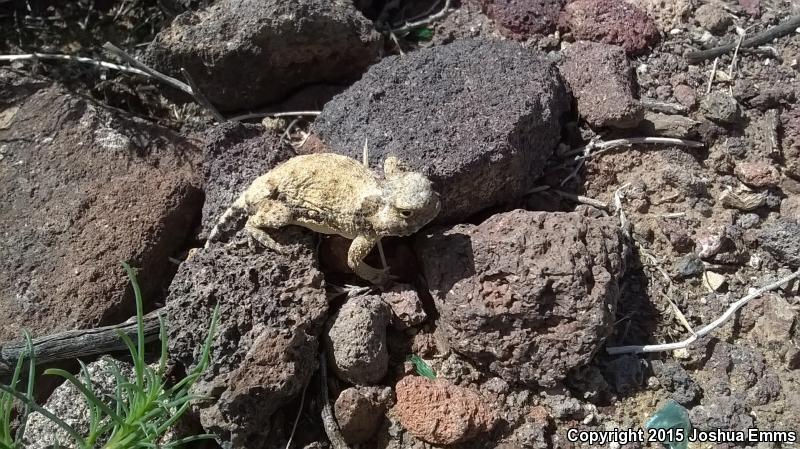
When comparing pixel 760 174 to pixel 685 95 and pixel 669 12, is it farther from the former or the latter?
pixel 669 12

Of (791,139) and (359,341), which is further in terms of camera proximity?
(791,139)

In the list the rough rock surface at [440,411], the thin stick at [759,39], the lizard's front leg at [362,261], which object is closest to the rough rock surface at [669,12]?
the thin stick at [759,39]

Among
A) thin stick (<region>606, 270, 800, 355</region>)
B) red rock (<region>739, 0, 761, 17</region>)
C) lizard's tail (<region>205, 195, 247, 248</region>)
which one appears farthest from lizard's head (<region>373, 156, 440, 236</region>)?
red rock (<region>739, 0, 761, 17</region>)

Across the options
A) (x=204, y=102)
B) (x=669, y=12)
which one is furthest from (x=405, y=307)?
(x=669, y=12)

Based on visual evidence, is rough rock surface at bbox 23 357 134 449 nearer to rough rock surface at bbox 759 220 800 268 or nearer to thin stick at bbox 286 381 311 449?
thin stick at bbox 286 381 311 449

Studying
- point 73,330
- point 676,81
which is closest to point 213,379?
point 73,330

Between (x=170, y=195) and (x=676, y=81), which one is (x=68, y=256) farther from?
(x=676, y=81)

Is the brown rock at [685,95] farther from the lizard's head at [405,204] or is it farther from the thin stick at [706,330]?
the lizard's head at [405,204]
